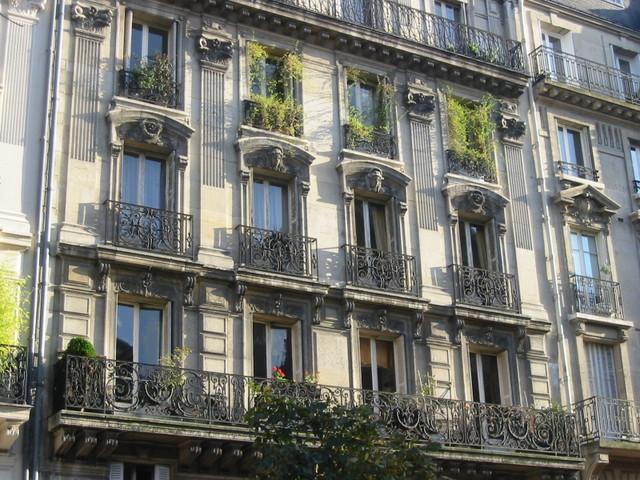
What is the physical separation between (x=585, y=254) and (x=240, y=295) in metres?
9.56

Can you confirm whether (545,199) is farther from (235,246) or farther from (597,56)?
(235,246)

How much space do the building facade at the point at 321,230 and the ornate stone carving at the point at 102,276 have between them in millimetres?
26

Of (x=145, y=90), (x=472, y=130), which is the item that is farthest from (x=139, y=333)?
(x=472, y=130)

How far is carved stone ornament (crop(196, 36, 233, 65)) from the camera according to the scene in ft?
77.5

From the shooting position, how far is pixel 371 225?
24.4 metres

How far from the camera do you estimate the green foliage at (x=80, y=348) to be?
19.1m

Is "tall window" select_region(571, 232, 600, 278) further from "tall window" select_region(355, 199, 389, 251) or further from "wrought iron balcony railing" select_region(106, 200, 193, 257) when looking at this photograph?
"wrought iron balcony railing" select_region(106, 200, 193, 257)

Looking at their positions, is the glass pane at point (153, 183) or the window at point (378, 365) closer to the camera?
the glass pane at point (153, 183)

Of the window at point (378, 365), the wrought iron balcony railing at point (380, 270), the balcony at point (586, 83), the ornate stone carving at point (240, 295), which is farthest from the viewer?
the balcony at point (586, 83)

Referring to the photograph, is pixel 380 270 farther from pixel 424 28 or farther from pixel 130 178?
pixel 424 28

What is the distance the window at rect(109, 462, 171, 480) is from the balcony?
13.9 m

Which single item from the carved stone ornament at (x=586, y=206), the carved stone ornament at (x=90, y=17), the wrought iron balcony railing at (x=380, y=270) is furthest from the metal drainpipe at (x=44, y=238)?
the carved stone ornament at (x=586, y=206)

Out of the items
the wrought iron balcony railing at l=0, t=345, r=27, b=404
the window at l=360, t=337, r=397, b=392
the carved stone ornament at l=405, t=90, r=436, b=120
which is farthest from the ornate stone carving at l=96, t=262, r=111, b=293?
the carved stone ornament at l=405, t=90, r=436, b=120

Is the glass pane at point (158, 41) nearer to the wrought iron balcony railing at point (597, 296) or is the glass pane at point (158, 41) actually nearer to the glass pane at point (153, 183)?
the glass pane at point (153, 183)
